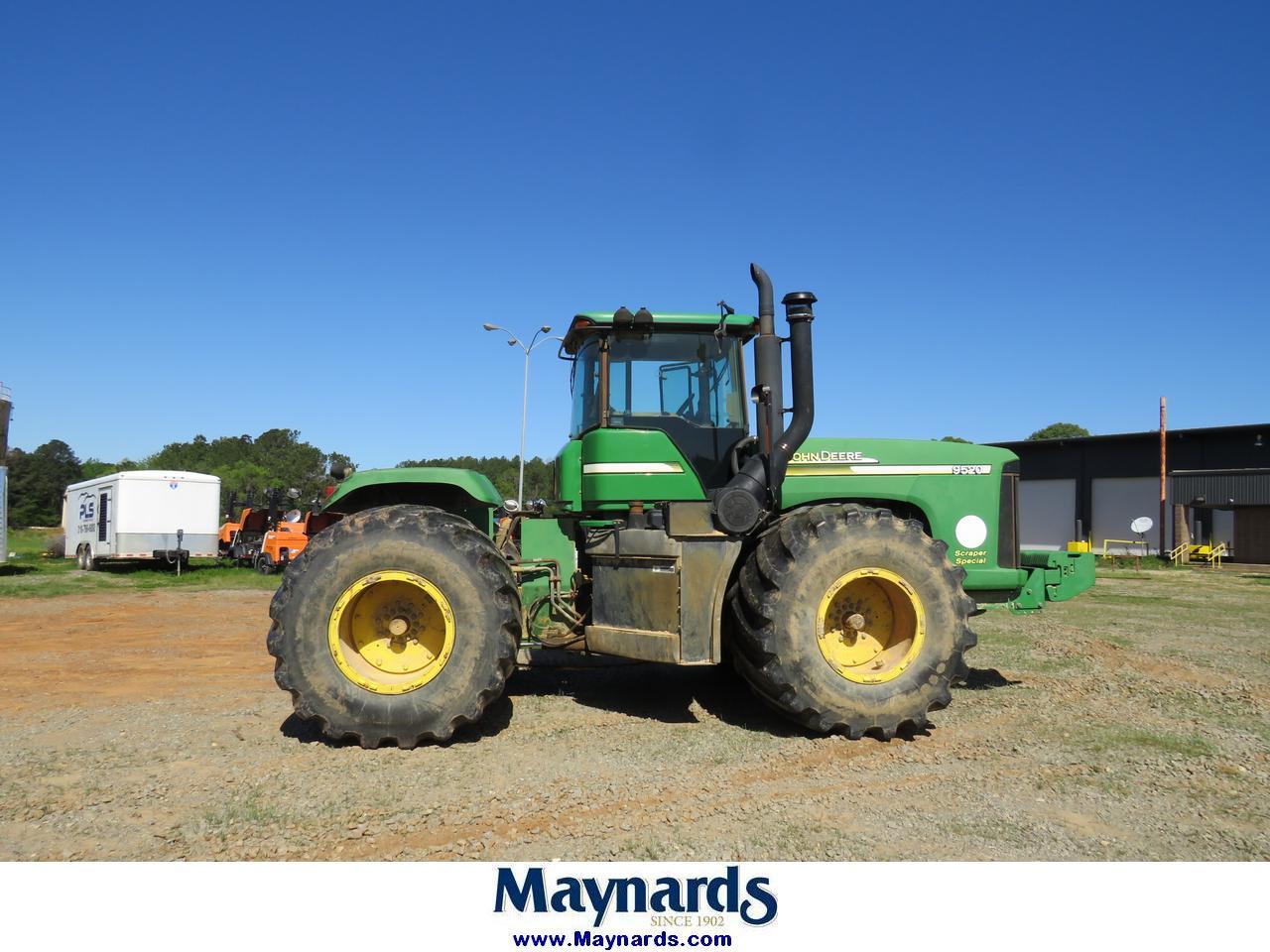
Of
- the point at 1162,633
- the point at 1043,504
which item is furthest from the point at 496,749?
the point at 1043,504

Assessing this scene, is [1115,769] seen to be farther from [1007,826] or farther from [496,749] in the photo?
[496,749]

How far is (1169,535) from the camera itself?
107ft

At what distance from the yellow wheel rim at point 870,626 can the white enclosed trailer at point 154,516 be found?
21.1 meters

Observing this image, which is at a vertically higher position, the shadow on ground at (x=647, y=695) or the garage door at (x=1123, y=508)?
the garage door at (x=1123, y=508)

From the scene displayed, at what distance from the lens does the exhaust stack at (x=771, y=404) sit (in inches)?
215

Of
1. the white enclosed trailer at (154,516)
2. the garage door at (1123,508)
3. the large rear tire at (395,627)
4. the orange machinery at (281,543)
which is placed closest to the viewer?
the large rear tire at (395,627)

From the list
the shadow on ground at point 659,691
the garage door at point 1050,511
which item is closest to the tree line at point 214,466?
the garage door at point 1050,511

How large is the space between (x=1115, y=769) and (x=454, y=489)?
15.2ft

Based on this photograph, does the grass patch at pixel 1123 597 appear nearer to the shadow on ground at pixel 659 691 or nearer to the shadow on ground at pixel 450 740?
the shadow on ground at pixel 659 691

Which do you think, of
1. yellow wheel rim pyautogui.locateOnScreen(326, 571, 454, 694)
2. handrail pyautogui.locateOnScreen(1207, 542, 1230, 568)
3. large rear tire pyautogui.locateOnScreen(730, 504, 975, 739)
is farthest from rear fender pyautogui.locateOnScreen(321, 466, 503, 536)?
handrail pyautogui.locateOnScreen(1207, 542, 1230, 568)

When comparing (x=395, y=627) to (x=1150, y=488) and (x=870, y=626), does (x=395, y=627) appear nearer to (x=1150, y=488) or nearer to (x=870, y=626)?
(x=870, y=626)

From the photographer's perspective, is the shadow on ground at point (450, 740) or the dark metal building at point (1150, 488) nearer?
the shadow on ground at point (450, 740)
